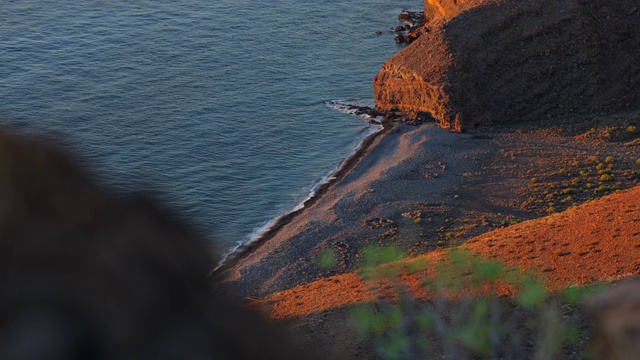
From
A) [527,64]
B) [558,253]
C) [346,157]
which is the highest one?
[527,64]

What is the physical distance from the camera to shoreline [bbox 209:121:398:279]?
170ft

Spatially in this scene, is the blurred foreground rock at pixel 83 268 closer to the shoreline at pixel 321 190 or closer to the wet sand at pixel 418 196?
the wet sand at pixel 418 196

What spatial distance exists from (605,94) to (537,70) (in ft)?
19.6

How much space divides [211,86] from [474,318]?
56400mm

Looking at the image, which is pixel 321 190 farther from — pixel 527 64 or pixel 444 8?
pixel 444 8

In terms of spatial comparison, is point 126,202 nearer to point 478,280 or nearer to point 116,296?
point 116,296

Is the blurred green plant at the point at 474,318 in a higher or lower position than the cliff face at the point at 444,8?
lower

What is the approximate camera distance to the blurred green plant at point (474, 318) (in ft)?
82.1

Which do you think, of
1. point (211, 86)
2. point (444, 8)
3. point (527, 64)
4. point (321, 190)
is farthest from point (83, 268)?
point (444, 8)

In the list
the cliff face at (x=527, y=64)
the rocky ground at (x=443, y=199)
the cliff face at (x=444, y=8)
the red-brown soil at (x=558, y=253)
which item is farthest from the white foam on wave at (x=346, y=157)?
the cliff face at (x=444, y=8)

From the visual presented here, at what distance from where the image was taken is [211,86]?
79.8 metres

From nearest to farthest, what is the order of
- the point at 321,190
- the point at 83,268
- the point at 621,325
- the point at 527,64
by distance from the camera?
the point at 83,268 → the point at 621,325 → the point at 321,190 → the point at 527,64

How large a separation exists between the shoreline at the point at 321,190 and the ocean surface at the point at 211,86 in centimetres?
94

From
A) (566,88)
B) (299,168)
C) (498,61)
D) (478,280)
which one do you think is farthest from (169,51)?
(478,280)
